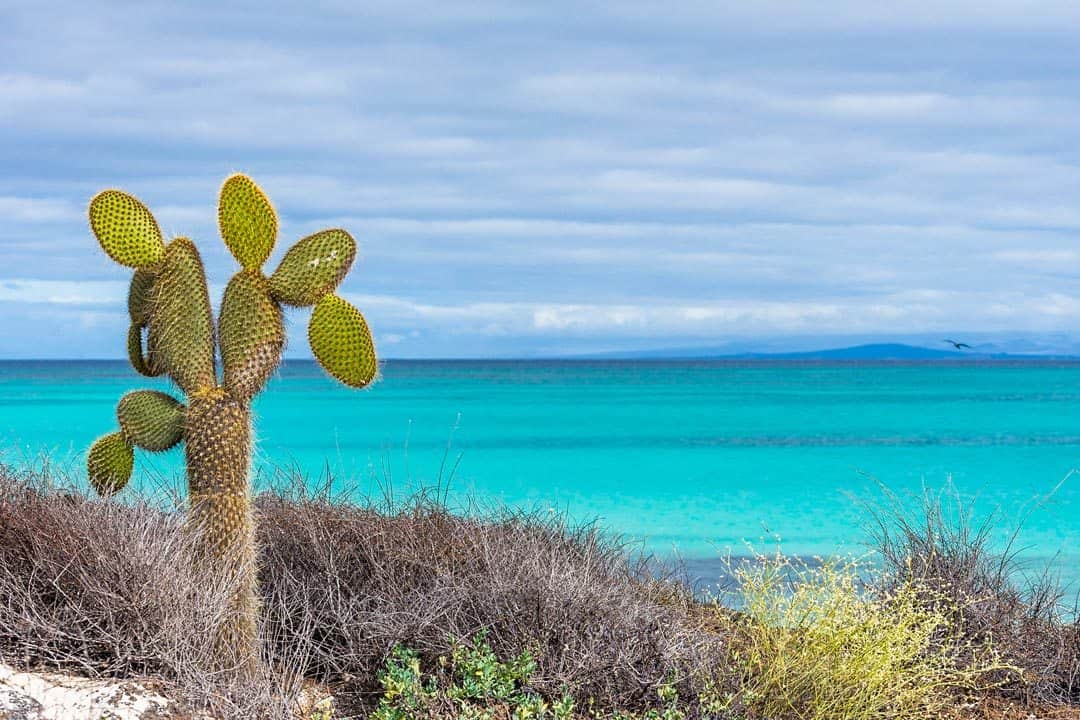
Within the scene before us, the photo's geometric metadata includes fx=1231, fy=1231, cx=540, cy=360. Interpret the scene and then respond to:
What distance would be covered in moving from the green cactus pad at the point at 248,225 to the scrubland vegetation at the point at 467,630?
1.53 m

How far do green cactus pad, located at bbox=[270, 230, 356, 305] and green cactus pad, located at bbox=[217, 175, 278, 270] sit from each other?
0.14m

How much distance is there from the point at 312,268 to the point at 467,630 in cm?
220

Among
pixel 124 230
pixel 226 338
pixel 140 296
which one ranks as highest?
pixel 124 230

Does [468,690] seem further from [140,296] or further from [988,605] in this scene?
[988,605]

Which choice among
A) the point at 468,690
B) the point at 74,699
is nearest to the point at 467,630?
the point at 468,690

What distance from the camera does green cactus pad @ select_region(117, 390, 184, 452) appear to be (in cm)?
697

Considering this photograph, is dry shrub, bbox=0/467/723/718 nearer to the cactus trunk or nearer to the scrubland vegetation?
the scrubland vegetation

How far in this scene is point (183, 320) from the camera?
272 inches

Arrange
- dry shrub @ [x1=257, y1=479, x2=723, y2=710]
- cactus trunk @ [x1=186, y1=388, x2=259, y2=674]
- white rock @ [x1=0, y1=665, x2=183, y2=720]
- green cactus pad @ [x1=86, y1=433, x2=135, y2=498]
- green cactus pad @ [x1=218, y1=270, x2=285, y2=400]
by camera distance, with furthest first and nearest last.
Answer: green cactus pad @ [x1=86, y1=433, x2=135, y2=498] → green cactus pad @ [x1=218, y1=270, x2=285, y2=400] → cactus trunk @ [x1=186, y1=388, x2=259, y2=674] → dry shrub @ [x1=257, y1=479, x2=723, y2=710] → white rock @ [x1=0, y1=665, x2=183, y2=720]

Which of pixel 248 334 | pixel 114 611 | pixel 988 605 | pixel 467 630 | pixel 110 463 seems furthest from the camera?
pixel 988 605

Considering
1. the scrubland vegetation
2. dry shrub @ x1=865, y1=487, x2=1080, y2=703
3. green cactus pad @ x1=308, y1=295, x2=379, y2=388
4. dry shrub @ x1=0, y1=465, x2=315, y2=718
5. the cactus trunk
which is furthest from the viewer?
dry shrub @ x1=865, y1=487, x2=1080, y2=703

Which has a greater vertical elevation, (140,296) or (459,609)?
(140,296)

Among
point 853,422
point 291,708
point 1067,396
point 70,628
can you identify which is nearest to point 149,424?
point 70,628

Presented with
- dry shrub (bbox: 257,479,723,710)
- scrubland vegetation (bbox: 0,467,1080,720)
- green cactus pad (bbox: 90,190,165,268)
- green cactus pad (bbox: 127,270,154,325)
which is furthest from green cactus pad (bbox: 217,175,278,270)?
dry shrub (bbox: 257,479,723,710)
